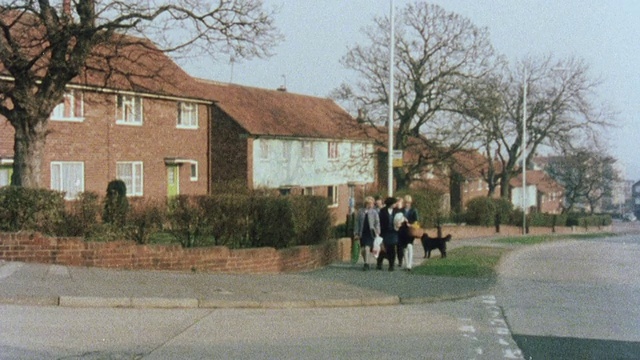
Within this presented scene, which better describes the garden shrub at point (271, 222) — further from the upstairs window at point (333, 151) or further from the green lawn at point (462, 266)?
the upstairs window at point (333, 151)

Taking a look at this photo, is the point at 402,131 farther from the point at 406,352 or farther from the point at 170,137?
the point at 406,352

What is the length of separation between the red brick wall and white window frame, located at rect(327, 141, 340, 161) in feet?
107

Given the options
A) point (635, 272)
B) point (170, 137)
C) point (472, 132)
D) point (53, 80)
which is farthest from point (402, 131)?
point (53, 80)

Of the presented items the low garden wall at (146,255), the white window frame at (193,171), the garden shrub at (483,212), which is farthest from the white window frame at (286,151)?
the low garden wall at (146,255)

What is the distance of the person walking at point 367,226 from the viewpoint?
17984 millimetres

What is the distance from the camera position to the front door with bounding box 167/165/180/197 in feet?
118

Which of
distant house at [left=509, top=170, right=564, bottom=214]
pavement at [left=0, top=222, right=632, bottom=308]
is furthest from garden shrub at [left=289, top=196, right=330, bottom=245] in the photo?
distant house at [left=509, top=170, right=564, bottom=214]

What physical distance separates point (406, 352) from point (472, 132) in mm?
33312

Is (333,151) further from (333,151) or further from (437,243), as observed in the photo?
(437,243)

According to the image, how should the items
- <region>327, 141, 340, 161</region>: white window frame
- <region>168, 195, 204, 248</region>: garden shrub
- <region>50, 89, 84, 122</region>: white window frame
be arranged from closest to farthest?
<region>168, 195, 204, 248</region>: garden shrub < <region>50, 89, 84, 122</region>: white window frame < <region>327, 141, 340, 161</region>: white window frame

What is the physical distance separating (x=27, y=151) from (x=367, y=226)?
7484mm

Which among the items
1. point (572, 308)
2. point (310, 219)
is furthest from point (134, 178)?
point (572, 308)

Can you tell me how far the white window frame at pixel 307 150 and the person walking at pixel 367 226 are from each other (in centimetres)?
2846

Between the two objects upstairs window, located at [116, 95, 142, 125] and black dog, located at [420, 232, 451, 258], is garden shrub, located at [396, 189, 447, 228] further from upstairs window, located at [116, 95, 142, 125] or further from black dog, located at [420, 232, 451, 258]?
upstairs window, located at [116, 95, 142, 125]
